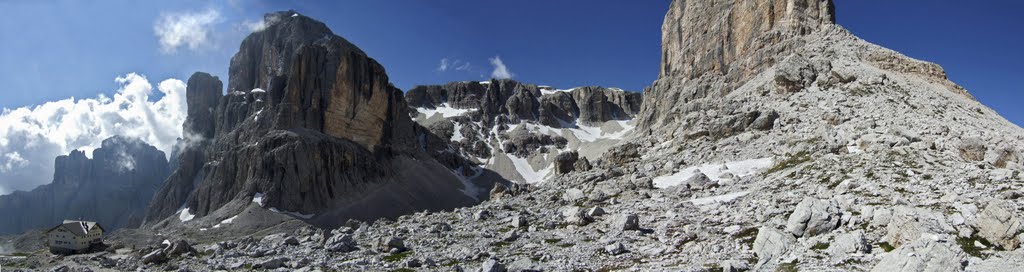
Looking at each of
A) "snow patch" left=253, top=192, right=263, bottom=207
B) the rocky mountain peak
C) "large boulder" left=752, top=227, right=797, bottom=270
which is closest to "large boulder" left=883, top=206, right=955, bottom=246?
"large boulder" left=752, top=227, right=797, bottom=270

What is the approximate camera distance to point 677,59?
453ft

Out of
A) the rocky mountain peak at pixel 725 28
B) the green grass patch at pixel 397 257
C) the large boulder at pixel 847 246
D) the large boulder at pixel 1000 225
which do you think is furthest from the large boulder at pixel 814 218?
the rocky mountain peak at pixel 725 28

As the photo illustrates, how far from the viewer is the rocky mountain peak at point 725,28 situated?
306ft

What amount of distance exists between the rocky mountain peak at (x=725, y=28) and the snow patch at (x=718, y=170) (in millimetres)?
47293

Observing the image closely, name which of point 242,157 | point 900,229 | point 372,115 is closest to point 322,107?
point 372,115

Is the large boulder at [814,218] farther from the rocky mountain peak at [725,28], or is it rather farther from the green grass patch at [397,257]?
the rocky mountain peak at [725,28]

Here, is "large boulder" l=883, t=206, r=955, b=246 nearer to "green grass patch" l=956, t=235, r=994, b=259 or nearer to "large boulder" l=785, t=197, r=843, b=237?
"green grass patch" l=956, t=235, r=994, b=259

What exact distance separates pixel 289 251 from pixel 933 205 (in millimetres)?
40057

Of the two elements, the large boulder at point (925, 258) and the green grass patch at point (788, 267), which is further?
the green grass patch at point (788, 267)

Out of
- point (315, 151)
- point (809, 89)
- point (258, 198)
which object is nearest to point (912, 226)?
point (809, 89)

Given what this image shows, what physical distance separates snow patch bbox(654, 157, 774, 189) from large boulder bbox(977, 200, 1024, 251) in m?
27.2

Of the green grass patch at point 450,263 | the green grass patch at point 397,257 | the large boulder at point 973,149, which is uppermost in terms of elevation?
the large boulder at point 973,149

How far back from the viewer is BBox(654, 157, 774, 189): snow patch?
50219mm

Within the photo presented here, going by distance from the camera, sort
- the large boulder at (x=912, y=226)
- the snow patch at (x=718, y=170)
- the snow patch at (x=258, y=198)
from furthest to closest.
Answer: the snow patch at (x=258, y=198) → the snow patch at (x=718, y=170) → the large boulder at (x=912, y=226)
